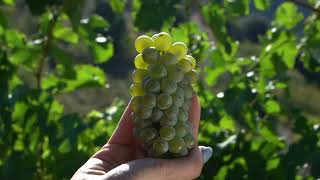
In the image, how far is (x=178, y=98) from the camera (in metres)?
1.06

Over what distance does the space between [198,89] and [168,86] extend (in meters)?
1.25

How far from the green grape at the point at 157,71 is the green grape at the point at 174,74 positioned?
11mm

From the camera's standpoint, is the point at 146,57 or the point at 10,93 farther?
the point at 10,93

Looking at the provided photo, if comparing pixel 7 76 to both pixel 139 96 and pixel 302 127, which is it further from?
pixel 139 96

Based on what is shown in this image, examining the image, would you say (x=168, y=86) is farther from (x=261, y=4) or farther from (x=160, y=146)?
(x=261, y=4)

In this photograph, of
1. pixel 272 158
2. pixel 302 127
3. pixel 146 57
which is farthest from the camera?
pixel 302 127

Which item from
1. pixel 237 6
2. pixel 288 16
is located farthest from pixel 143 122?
pixel 288 16

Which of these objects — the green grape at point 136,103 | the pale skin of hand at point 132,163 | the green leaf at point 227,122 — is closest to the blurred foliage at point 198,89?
the green leaf at point 227,122

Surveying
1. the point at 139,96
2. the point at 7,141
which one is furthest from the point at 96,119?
the point at 139,96

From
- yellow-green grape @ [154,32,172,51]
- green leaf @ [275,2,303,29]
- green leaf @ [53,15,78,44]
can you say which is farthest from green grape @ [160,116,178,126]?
green leaf @ [275,2,303,29]

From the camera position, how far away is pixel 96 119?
Result: 7.98ft

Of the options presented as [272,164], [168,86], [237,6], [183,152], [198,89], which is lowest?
[272,164]

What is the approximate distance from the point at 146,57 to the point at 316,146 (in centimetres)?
122

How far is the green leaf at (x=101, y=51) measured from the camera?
2357 mm
